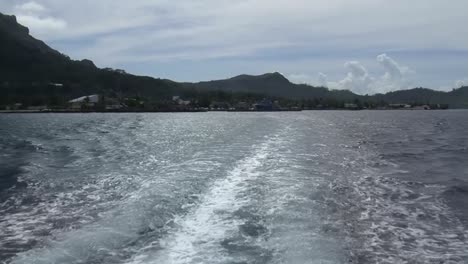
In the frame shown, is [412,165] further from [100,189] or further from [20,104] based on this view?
[20,104]

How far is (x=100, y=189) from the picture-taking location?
17391 mm

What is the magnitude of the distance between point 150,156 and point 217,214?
15.2 metres

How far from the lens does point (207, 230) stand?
11.9 m

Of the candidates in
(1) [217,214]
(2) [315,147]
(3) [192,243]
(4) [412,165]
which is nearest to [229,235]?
(3) [192,243]

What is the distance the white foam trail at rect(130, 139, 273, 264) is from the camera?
32.4 ft

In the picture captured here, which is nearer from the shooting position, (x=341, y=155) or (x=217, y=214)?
(x=217, y=214)

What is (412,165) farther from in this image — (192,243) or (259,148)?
(192,243)

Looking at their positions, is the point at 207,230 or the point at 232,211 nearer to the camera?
the point at 207,230

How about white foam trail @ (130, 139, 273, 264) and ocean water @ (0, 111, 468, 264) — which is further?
ocean water @ (0, 111, 468, 264)

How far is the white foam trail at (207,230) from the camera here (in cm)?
989

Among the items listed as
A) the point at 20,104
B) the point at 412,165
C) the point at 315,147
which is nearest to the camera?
the point at 412,165

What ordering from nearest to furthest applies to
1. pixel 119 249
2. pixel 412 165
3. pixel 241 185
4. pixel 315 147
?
pixel 119 249
pixel 241 185
pixel 412 165
pixel 315 147

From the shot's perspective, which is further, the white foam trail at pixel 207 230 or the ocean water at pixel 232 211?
the ocean water at pixel 232 211

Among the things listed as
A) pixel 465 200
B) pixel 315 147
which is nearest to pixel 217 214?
pixel 465 200
